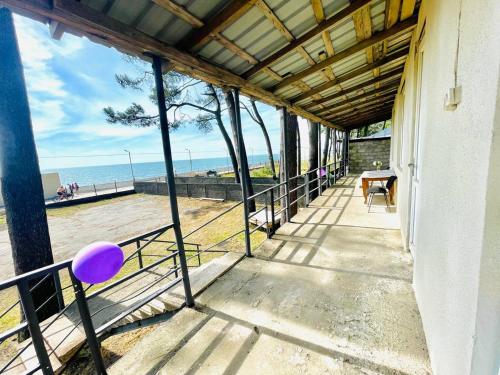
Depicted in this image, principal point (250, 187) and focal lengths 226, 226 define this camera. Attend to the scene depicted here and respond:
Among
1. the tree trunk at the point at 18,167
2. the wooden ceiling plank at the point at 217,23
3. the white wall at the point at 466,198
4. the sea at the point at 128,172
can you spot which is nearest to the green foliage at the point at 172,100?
the tree trunk at the point at 18,167

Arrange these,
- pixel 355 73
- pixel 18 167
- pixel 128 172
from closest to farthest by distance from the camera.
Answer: pixel 18 167, pixel 355 73, pixel 128 172

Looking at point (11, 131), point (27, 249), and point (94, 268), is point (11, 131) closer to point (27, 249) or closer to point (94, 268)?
point (27, 249)

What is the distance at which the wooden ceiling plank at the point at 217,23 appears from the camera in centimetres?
158

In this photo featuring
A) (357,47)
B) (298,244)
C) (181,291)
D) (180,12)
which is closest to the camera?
(180,12)

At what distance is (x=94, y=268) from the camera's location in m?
1.32

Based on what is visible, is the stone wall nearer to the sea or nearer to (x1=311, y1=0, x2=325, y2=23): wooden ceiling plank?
(x1=311, y1=0, x2=325, y2=23): wooden ceiling plank

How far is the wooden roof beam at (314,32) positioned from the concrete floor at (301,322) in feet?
7.80

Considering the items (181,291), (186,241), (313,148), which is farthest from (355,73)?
(186,241)

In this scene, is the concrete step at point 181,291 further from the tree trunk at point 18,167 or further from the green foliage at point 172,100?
the green foliage at point 172,100

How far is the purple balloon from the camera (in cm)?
130

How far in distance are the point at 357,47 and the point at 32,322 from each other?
3737mm

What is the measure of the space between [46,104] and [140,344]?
53343mm

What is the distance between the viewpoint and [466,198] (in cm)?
83

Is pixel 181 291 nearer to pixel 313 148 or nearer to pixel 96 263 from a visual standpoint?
pixel 96 263
